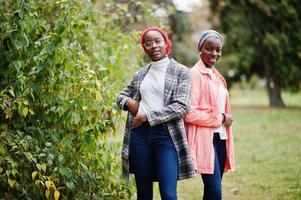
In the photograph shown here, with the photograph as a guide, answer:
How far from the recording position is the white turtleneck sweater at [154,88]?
12.9 feet

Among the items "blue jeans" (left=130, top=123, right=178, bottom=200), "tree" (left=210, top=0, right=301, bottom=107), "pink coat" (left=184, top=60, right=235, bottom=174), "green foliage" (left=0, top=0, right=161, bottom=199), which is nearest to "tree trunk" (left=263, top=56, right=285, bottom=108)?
"tree" (left=210, top=0, right=301, bottom=107)

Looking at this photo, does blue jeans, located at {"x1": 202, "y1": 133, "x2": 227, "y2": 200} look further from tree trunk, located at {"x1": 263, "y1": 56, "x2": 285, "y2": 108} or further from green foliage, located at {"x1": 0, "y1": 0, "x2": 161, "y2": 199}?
tree trunk, located at {"x1": 263, "y1": 56, "x2": 285, "y2": 108}

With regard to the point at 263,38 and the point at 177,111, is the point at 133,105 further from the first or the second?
the point at 263,38

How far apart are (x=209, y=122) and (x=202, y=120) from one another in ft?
0.24

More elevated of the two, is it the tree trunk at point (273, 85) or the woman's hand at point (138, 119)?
the tree trunk at point (273, 85)

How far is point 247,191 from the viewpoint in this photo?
6.46 m

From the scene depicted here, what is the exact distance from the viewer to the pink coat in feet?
13.0

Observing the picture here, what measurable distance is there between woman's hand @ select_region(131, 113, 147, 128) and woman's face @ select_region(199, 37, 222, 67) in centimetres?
77

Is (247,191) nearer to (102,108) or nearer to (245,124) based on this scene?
(102,108)

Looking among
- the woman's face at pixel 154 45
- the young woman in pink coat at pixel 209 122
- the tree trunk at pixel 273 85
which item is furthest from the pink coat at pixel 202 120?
the tree trunk at pixel 273 85

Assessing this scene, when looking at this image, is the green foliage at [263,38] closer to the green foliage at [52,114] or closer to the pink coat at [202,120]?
the green foliage at [52,114]

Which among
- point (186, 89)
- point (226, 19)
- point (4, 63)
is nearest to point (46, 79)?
point (4, 63)

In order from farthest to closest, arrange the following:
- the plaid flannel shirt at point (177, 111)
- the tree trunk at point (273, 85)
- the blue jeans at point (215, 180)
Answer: the tree trunk at point (273, 85) < the blue jeans at point (215, 180) < the plaid flannel shirt at point (177, 111)

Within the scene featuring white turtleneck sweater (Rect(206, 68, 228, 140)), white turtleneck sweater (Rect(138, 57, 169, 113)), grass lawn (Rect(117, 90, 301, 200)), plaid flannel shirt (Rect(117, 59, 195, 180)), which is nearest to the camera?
plaid flannel shirt (Rect(117, 59, 195, 180))
